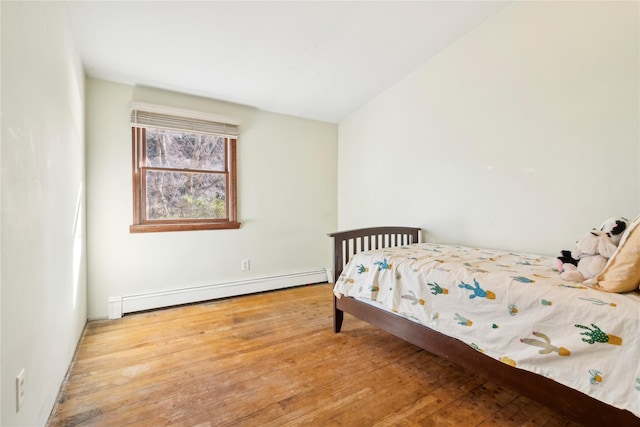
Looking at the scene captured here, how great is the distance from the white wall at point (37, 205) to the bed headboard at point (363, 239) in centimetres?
149

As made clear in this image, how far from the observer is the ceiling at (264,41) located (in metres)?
1.71

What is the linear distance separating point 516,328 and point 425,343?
0.49 metres

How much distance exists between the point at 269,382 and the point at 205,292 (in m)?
1.56

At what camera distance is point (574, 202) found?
1.60m

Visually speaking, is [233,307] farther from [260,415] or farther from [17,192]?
[17,192]

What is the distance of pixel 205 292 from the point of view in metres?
2.75

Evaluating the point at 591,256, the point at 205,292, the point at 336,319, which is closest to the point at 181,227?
the point at 205,292

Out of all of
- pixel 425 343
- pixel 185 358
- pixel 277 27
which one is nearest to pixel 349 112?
pixel 277 27

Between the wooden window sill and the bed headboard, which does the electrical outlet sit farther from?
the wooden window sill

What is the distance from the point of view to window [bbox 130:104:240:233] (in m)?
2.49

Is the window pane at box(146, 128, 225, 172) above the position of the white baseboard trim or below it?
above

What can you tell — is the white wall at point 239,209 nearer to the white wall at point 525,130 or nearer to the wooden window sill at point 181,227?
the wooden window sill at point 181,227

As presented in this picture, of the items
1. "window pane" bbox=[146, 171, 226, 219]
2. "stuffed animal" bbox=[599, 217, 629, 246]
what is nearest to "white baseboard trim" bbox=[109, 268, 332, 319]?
"window pane" bbox=[146, 171, 226, 219]

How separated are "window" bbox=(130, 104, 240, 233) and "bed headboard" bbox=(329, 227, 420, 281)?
1.34 metres
